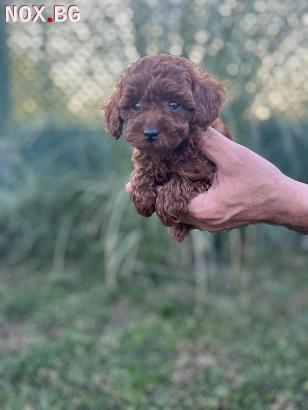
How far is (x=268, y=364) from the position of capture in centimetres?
402

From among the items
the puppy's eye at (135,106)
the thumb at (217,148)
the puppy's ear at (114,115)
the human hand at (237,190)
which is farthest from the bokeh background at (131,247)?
the puppy's eye at (135,106)

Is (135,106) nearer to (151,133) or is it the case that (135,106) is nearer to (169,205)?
(151,133)

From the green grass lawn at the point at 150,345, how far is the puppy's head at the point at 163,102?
7.18ft

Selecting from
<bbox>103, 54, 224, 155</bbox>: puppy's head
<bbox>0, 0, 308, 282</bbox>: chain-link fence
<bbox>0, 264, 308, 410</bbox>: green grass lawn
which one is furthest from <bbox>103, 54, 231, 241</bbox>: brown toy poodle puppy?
<bbox>0, 0, 308, 282</bbox>: chain-link fence

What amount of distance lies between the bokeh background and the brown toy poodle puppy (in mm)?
1911

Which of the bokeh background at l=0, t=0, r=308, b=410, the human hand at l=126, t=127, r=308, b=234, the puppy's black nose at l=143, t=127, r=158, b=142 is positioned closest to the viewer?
the puppy's black nose at l=143, t=127, r=158, b=142

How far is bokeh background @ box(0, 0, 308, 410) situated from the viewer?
3.93m

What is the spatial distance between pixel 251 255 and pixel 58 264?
2.01 m

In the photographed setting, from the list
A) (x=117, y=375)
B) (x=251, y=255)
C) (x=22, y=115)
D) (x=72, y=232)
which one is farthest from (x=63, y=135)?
(x=117, y=375)

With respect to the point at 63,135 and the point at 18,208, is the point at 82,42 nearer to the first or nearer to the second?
the point at 63,135

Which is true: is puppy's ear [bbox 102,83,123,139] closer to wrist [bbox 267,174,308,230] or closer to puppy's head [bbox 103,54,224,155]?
puppy's head [bbox 103,54,224,155]

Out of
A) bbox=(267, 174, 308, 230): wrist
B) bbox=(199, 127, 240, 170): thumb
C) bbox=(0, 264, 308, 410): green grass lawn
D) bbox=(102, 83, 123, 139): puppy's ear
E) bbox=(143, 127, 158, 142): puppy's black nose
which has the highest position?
bbox=(102, 83, 123, 139): puppy's ear

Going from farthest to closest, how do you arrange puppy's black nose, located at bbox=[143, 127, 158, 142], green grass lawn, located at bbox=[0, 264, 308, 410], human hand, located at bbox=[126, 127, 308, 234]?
green grass lawn, located at bbox=[0, 264, 308, 410] → human hand, located at bbox=[126, 127, 308, 234] → puppy's black nose, located at bbox=[143, 127, 158, 142]

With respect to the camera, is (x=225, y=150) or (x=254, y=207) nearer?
(x=225, y=150)
